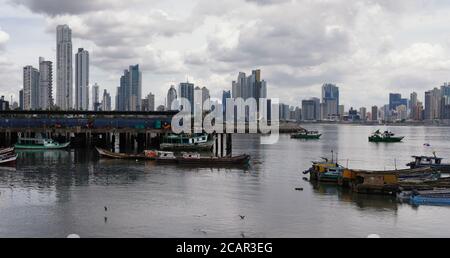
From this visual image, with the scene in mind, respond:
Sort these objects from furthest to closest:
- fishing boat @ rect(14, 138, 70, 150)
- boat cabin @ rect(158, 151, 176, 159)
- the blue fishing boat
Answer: fishing boat @ rect(14, 138, 70, 150) → boat cabin @ rect(158, 151, 176, 159) → the blue fishing boat

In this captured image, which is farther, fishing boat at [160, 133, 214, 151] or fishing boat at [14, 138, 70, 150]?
fishing boat at [160, 133, 214, 151]

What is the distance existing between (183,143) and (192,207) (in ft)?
206

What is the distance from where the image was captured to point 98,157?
3332 inches

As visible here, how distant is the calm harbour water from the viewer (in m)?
34.8

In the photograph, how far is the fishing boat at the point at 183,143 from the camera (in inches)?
4083

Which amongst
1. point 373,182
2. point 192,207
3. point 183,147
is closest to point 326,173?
point 373,182

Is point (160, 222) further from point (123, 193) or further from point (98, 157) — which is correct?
point (98, 157)

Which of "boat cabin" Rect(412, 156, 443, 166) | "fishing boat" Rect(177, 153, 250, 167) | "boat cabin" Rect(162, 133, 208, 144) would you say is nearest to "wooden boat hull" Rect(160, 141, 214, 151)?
"boat cabin" Rect(162, 133, 208, 144)

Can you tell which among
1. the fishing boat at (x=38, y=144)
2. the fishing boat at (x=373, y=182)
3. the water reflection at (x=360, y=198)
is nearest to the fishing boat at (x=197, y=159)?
the water reflection at (x=360, y=198)

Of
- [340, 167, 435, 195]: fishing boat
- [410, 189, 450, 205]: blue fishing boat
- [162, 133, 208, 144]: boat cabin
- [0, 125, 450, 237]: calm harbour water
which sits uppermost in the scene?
[162, 133, 208, 144]: boat cabin

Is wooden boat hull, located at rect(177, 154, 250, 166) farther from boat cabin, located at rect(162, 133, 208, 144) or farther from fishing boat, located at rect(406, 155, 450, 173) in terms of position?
boat cabin, located at rect(162, 133, 208, 144)

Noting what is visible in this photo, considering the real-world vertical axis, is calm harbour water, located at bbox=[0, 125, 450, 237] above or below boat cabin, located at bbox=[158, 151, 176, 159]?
below

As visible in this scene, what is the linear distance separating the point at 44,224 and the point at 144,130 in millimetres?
69451

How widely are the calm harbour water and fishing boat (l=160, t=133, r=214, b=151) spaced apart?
36.8m
